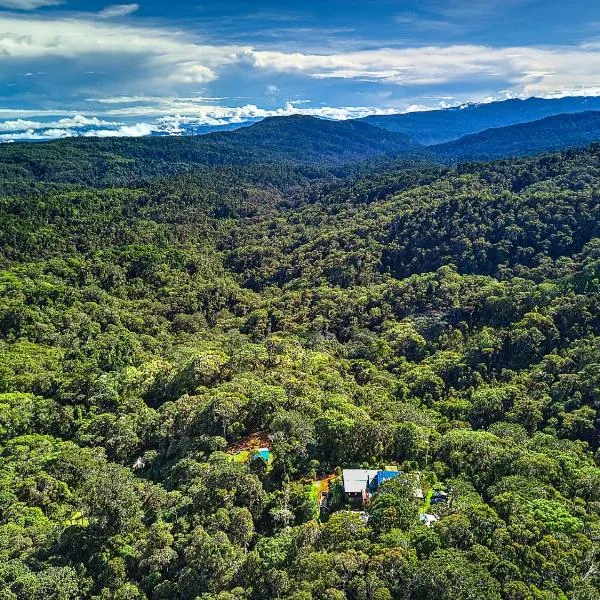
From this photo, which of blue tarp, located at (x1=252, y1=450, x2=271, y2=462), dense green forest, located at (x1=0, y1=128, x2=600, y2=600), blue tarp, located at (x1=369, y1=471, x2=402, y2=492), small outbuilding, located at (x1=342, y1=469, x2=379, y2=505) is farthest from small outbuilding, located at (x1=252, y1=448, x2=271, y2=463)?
blue tarp, located at (x1=369, y1=471, x2=402, y2=492)

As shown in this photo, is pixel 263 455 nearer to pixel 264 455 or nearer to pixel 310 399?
pixel 264 455

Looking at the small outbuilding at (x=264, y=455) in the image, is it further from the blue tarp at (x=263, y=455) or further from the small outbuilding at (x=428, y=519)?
the small outbuilding at (x=428, y=519)

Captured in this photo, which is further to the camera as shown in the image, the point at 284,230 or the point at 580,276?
the point at 284,230

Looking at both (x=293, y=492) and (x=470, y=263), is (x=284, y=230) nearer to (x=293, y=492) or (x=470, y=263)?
(x=470, y=263)

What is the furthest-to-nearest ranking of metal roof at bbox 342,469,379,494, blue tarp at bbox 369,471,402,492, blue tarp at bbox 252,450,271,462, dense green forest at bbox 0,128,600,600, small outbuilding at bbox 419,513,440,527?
blue tarp at bbox 252,450,271,462 < blue tarp at bbox 369,471,402,492 < metal roof at bbox 342,469,379,494 < small outbuilding at bbox 419,513,440,527 < dense green forest at bbox 0,128,600,600

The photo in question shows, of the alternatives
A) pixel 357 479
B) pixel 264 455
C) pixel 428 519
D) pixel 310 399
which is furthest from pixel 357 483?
pixel 310 399

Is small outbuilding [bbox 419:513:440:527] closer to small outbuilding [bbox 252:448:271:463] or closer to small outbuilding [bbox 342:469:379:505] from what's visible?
small outbuilding [bbox 342:469:379:505]

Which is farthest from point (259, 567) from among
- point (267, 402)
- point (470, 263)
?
point (470, 263)

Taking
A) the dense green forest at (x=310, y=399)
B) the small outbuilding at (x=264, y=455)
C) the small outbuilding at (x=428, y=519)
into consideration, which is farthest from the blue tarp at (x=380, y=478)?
the small outbuilding at (x=264, y=455)
